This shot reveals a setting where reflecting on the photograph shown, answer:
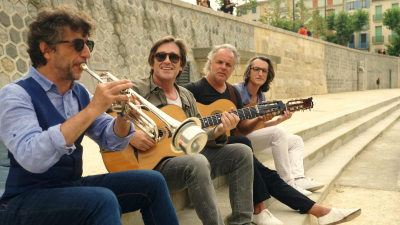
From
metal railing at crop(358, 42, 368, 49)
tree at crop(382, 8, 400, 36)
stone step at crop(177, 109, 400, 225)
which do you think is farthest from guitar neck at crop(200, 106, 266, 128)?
metal railing at crop(358, 42, 368, 49)

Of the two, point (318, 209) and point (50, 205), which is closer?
point (50, 205)

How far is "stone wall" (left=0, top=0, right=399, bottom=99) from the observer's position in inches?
222

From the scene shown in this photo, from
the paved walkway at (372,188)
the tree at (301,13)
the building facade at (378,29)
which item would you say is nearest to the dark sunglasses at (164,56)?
the paved walkway at (372,188)

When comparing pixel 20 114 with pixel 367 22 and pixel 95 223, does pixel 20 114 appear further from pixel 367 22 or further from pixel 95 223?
pixel 367 22

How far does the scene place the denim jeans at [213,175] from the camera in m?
2.18

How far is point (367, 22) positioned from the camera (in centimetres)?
4994

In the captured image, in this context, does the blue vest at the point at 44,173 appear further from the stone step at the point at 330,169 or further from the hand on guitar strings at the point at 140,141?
the stone step at the point at 330,169

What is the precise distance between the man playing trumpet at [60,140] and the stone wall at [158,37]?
173 centimetres

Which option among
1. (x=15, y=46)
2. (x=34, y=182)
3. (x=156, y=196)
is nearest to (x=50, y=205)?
(x=34, y=182)

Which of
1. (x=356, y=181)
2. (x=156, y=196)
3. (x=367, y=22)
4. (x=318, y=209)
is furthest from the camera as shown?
(x=367, y=22)

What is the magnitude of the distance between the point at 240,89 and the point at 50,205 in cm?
250

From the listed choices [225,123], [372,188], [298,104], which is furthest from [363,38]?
[225,123]

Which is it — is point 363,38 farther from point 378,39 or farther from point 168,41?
point 168,41

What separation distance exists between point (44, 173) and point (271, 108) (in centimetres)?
198
